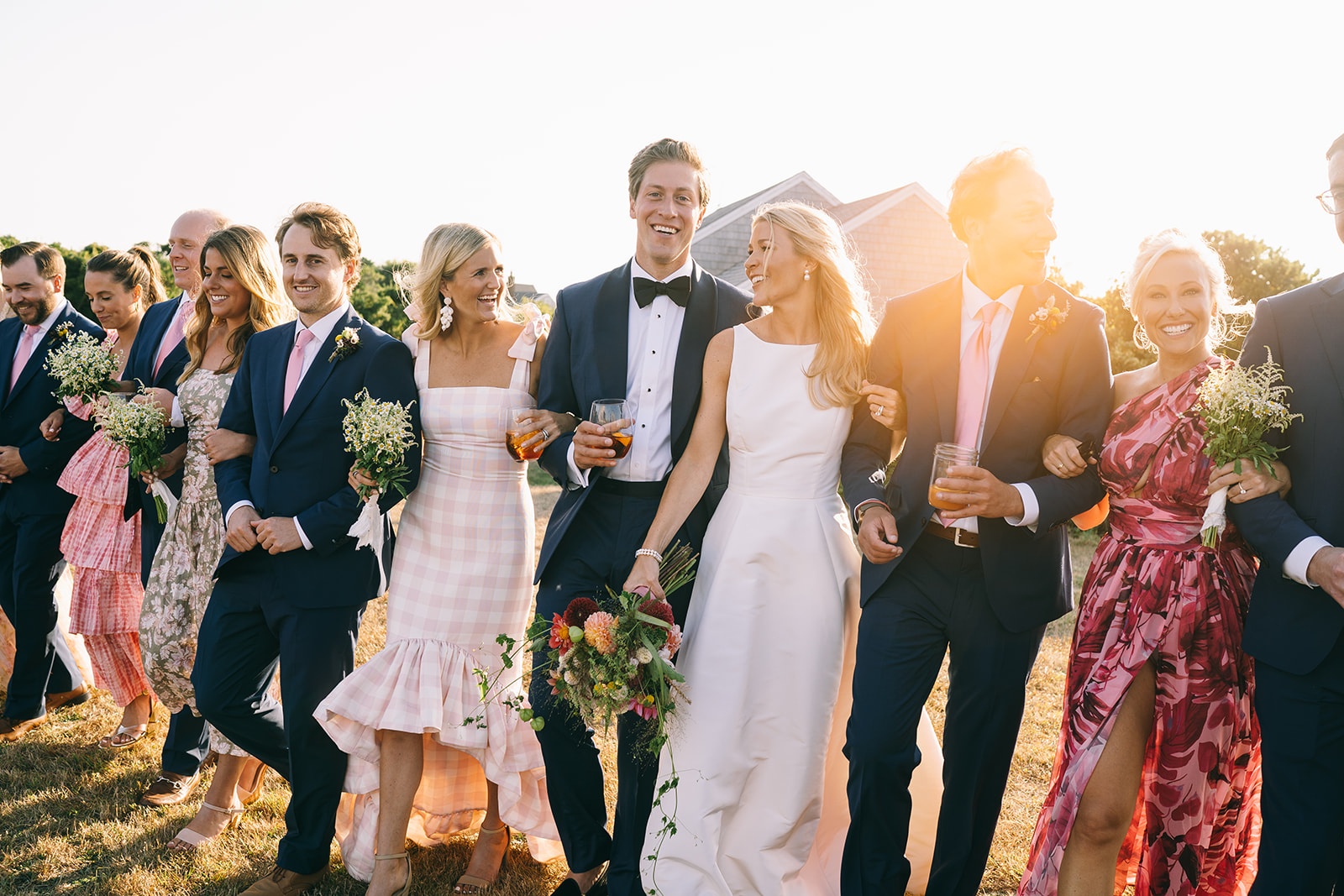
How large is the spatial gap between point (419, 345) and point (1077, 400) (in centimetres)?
288

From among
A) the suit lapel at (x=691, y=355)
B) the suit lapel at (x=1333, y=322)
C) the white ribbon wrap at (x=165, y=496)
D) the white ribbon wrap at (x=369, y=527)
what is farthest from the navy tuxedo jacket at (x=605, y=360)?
the white ribbon wrap at (x=165, y=496)

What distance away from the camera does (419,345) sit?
4.28 m

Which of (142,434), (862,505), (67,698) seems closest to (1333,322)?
(862,505)

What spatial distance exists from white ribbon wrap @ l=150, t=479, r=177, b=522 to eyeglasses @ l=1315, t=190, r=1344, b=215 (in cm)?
529

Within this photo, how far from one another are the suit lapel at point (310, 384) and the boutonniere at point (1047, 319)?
295 cm

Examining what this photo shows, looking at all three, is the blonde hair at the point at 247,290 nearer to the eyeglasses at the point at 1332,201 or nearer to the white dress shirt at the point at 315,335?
the white dress shirt at the point at 315,335

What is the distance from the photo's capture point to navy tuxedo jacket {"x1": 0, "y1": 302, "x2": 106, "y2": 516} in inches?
234

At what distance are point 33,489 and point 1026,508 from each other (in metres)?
6.11

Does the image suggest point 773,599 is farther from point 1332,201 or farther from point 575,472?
point 1332,201

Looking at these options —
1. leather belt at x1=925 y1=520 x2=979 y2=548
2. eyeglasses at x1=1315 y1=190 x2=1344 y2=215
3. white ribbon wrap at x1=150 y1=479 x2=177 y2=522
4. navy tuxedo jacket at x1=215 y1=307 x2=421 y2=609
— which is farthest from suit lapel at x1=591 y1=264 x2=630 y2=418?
eyeglasses at x1=1315 y1=190 x2=1344 y2=215

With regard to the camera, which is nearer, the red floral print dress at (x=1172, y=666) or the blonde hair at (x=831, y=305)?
the red floral print dress at (x=1172, y=666)

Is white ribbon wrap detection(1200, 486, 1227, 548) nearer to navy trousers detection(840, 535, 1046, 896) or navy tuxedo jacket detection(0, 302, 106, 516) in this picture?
navy trousers detection(840, 535, 1046, 896)

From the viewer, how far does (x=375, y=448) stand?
149 inches

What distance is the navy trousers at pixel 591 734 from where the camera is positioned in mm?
3840
